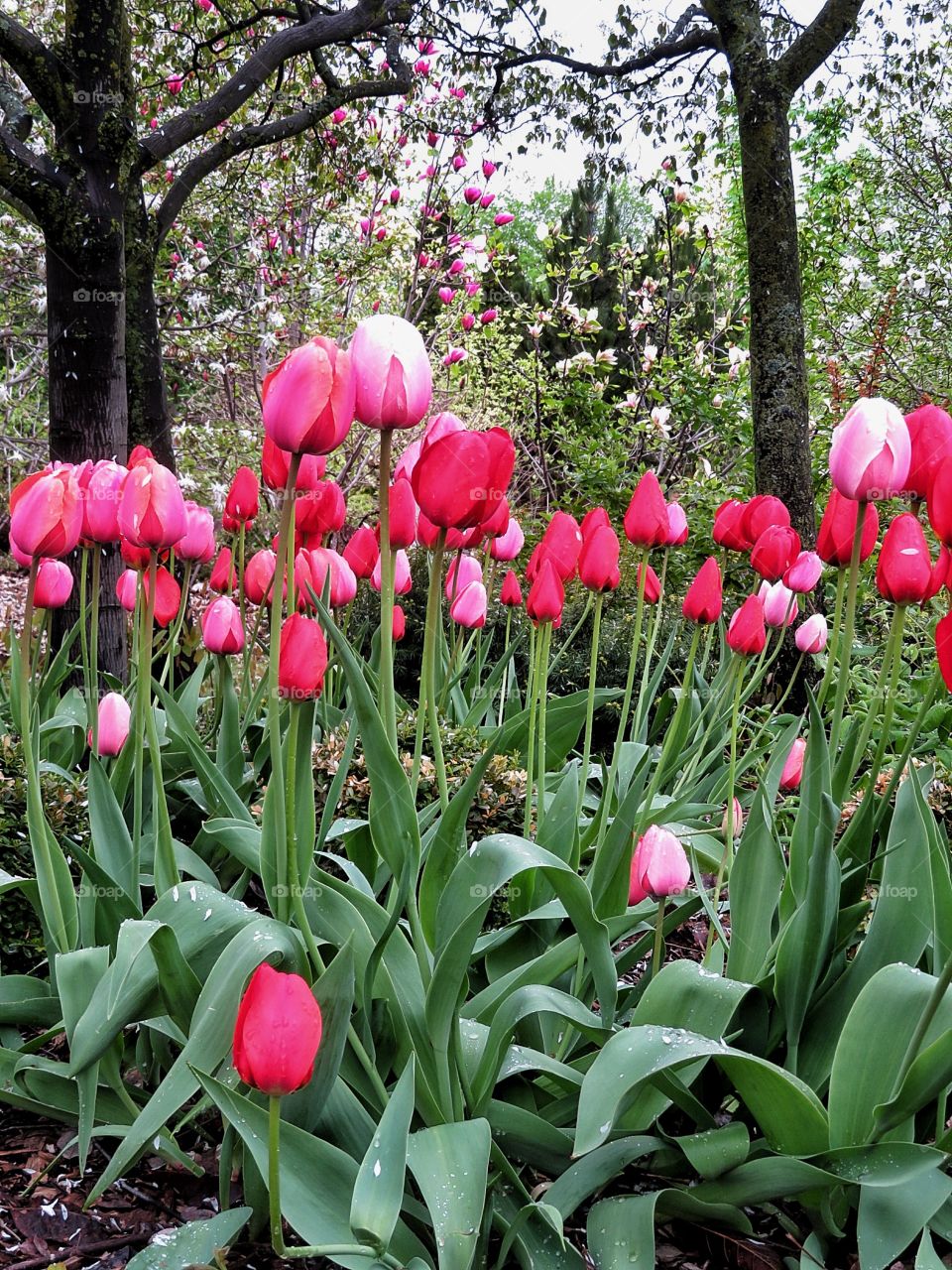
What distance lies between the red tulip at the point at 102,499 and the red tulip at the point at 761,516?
1.28m

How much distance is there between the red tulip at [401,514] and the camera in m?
1.62

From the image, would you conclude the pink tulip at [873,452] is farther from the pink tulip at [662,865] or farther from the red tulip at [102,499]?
the red tulip at [102,499]

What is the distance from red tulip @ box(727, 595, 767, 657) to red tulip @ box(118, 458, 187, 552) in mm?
1165

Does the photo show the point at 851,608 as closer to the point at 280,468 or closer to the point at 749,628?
the point at 749,628

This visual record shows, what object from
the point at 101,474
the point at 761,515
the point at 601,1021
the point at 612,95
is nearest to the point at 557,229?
the point at 612,95

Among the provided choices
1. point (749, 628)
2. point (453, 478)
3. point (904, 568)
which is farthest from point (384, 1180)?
point (749, 628)

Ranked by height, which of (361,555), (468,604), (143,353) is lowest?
(468,604)

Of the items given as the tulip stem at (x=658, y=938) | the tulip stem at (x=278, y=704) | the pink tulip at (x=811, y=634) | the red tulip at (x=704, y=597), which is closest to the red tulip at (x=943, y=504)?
the tulip stem at (x=658, y=938)

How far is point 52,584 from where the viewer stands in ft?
6.95

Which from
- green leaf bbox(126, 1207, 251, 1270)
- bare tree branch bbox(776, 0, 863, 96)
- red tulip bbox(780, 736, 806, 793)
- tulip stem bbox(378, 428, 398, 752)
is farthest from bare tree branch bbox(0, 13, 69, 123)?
green leaf bbox(126, 1207, 251, 1270)

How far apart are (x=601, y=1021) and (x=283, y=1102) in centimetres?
46

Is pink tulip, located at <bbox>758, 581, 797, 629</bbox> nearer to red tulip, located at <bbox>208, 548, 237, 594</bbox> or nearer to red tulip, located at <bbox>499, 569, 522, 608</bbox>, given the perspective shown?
red tulip, located at <bbox>499, 569, 522, 608</bbox>

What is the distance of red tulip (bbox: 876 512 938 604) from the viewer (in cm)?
155

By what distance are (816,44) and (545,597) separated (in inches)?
203
